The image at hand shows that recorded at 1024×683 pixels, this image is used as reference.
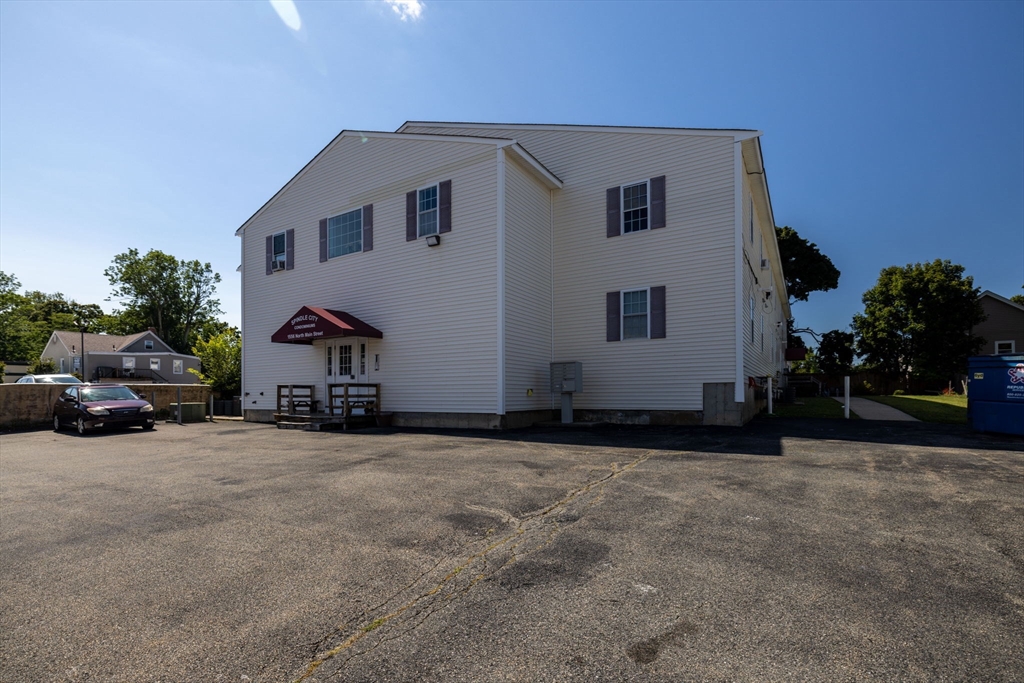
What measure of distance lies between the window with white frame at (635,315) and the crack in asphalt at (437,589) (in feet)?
29.6

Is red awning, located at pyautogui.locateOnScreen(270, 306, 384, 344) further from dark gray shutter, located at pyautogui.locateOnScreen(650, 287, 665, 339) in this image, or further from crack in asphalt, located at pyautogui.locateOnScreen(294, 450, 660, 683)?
crack in asphalt, located at pyautogui.locateOnScreen(294, 450, 660, 683)

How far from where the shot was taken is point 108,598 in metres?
3.60

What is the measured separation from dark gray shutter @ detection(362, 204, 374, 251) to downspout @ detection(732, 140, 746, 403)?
10148mm

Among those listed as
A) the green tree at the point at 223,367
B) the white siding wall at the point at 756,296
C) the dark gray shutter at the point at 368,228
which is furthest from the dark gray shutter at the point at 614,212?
the green tree at the point at 223,367

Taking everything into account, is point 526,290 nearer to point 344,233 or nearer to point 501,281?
point 501,281

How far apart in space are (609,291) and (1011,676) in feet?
40.7

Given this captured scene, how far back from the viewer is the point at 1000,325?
32906mm

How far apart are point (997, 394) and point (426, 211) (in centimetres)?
1355

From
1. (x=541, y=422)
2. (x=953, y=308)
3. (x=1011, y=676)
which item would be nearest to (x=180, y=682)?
(x=1011, y=676)

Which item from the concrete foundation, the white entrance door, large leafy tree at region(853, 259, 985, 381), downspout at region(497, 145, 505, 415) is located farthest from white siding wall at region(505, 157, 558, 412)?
large leafy tree at region(853, 259, 985, 381)

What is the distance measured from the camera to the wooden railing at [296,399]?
51.5ft

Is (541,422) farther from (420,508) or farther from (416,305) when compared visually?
(420,508)

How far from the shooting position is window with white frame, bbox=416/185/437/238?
14688 mm

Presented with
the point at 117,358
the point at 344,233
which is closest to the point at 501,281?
the point at 344,233
